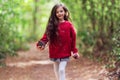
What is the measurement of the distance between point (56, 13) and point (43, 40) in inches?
24.0

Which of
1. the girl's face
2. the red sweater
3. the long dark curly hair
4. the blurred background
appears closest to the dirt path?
the blurred background

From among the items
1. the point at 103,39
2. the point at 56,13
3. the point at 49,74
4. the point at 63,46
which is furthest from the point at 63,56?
the point at 103,39

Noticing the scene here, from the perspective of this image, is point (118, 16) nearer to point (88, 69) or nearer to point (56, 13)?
point (88, 69)

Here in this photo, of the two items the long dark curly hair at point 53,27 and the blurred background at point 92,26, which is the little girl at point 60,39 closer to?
the long dark curly hair at point 53,27

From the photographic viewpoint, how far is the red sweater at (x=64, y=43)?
8070 mm

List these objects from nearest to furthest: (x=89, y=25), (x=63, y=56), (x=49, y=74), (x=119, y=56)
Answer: (x=63, y=56) < (x=119, y=56) < (x=49, y=74) < (x=89, y=25)

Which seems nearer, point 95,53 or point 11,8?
point 11,8

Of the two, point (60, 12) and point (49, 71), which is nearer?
point (60, 12)

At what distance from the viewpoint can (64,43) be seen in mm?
8062

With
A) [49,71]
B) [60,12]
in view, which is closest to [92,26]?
[49,71]

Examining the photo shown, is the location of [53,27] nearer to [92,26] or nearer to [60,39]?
[60,39]

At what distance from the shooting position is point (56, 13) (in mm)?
8164

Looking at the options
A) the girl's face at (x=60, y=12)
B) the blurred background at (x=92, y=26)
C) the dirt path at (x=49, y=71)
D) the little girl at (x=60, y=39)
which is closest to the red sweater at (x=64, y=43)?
the little girl at (x=60, y=39)

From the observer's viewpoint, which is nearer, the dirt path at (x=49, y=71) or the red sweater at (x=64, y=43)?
the red sweater at (x=64, y=43)
